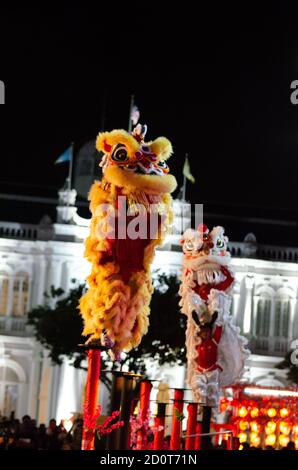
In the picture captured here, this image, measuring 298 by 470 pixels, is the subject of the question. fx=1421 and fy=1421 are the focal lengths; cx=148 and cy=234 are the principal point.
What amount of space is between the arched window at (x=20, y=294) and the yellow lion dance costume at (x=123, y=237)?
35108mm

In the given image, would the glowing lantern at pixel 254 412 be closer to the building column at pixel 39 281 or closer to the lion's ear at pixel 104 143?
the lion's ear at pixel 104 143

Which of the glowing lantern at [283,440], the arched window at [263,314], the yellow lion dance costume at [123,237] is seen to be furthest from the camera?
the arched window at [263,314]

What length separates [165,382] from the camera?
165 ft

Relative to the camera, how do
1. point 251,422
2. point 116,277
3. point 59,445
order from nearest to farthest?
point 116,277 → point 59,445 → point 251,422

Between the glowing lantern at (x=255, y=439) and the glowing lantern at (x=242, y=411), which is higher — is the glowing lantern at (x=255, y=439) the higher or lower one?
the lower one

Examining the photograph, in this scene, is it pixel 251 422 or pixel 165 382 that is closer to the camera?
pixel 251 422

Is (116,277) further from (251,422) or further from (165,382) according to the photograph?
(165,382)

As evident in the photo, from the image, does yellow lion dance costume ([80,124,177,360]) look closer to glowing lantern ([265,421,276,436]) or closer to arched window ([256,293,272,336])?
glowing lantern ([265,421,276,436])

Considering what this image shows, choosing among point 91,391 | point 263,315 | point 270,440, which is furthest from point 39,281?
point 91,391

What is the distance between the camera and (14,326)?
52.3m

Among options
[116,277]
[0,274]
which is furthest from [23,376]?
[116,277]

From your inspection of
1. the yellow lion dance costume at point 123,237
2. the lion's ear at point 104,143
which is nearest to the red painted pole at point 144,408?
the yellow lion dance costume at point 123,237

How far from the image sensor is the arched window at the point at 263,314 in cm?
5303

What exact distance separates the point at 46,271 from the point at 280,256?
28.9 ft
